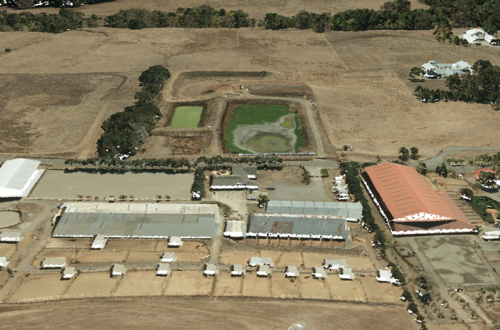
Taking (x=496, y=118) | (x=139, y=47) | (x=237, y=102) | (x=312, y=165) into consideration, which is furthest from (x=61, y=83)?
(x=496, y=118)

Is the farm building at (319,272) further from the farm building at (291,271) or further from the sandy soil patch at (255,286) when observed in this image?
the sandy soil patch at (255,286)

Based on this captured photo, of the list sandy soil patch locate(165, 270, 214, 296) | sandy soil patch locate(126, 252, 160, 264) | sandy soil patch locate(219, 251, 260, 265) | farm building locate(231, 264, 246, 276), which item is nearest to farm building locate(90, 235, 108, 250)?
sandy soil patch locate(126, 252, 160, 264)

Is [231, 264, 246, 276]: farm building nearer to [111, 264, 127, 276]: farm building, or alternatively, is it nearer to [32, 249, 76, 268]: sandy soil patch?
[111, 264, 127, 276]: farm building

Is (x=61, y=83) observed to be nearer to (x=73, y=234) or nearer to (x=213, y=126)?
(x=213, y=126)

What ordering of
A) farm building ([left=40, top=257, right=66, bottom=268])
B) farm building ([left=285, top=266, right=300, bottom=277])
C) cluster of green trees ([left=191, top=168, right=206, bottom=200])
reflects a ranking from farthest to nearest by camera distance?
cluster of green trees ([left=191, top=168, right=206, bottom=200]), farm building ([left=40, top=257, right=66, bottom=268]), farm building ([left=285, top=266, right=300, bottom=277])

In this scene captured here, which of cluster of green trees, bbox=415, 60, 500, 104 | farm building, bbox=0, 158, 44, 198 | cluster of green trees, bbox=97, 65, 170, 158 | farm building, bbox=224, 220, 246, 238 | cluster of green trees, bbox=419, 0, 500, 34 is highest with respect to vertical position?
cluster of green trees, bbox=419, 0, 500, 34

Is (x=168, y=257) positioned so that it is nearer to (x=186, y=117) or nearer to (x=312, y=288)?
(x=312, y=288)

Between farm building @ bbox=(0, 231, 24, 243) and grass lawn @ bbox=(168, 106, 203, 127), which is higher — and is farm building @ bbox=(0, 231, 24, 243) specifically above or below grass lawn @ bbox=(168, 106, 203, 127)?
below
